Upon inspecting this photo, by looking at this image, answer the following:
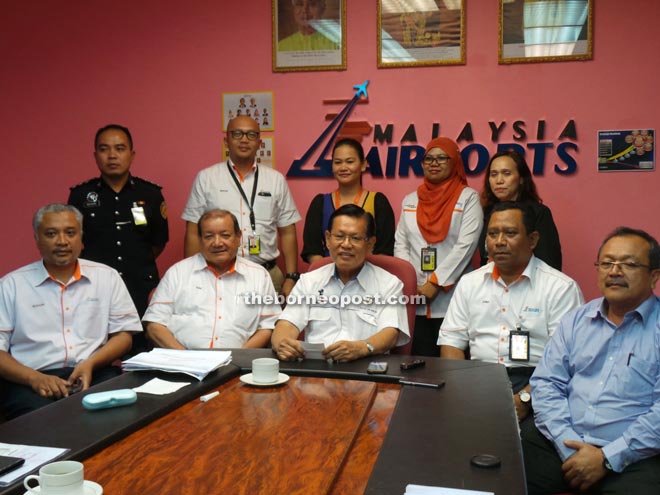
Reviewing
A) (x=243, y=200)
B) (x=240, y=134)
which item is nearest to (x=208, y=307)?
(x=243, y=200)

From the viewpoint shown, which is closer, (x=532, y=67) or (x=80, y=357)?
(x=80, y=357)

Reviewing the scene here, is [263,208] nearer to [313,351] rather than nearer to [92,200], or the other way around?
[92,200]

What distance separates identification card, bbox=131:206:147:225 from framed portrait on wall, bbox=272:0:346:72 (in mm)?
1346

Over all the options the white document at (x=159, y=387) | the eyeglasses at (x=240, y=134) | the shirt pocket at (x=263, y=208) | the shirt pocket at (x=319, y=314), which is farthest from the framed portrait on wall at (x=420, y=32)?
the white document at (x=159, y=387)

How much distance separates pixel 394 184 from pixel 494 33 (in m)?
1.10

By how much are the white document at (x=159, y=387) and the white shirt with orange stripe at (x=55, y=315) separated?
1049 millimetres

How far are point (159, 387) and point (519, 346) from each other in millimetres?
1406

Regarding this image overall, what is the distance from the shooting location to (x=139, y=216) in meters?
3.62

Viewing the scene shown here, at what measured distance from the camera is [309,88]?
4.25 meters

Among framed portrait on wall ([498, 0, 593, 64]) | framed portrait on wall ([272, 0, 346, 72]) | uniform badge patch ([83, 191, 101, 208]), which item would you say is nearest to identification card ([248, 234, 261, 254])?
uniform badge patch ([83, 191, 101, 208])

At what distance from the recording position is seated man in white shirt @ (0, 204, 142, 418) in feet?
9.12

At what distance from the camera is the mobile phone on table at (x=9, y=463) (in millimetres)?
1306

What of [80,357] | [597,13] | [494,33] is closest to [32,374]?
[80,357]

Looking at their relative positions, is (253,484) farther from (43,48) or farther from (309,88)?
(43,48)
